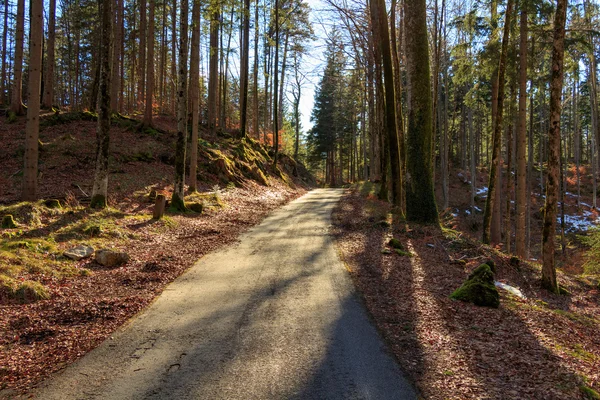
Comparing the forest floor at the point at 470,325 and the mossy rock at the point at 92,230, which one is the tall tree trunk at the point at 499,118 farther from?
the mossy rock at the point at 92,230

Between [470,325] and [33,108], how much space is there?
36.7ft

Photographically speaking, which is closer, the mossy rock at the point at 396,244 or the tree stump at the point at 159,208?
the mossy rock at the point at 396,244

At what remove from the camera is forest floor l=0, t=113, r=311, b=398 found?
4412 mm

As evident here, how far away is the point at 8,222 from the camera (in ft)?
26.1

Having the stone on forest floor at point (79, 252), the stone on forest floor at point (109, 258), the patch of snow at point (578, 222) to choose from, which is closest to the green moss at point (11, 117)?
the stone on forest floor at point (79, 252)

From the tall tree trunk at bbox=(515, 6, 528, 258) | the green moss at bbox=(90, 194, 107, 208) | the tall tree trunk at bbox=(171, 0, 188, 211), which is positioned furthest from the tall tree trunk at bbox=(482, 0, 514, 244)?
the green moss at bbox=(90, 194, 107, 208)

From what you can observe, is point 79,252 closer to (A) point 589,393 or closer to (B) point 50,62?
(A) point 589,393

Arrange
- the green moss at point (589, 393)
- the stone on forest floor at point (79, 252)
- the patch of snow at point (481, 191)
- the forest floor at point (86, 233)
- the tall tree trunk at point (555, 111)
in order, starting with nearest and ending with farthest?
1. the green moss at point (589, 393)
2. the forest floor at point (86, 233)
3. the stone on forest floor at point (79, 252)
4. the tall tree trunk at point (555, 111)
5. the patch of snow at point (481, 191)

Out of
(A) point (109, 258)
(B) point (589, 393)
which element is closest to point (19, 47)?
(A) point (109, 258)

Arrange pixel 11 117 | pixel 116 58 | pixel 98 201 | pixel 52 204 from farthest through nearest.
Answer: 1. pixel 116 58
2. pixel 11 117
3. pixel 98 201
4. pixel 52 204

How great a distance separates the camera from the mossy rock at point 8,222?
7882 mm

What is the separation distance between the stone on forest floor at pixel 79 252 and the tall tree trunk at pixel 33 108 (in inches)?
155

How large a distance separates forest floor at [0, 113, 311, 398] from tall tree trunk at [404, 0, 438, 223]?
216 inches

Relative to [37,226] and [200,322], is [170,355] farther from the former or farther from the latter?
[37,226]
